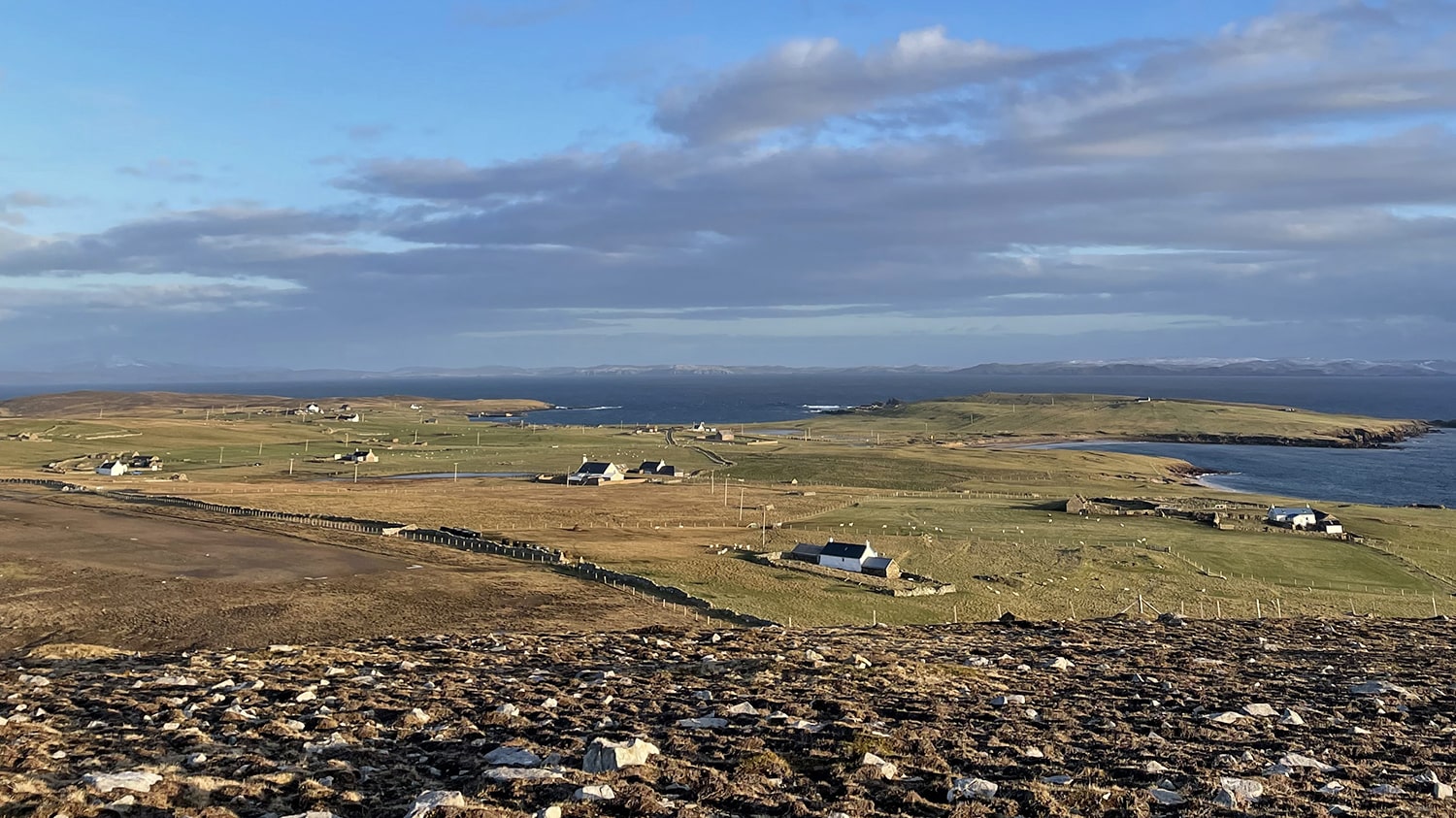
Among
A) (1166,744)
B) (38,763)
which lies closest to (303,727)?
(38,763)

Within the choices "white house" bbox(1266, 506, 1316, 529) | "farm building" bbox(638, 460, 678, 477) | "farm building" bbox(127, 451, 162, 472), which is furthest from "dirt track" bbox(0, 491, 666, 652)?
"white house" bbox(1266, 506, 1316, 529)

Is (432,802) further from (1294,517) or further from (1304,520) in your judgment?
(1294,517)

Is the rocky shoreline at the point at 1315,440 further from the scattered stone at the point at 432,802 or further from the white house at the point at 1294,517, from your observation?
the scattered stone at the point at 432,802

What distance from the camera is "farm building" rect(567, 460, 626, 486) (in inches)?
4562

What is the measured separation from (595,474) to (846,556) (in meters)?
62.8

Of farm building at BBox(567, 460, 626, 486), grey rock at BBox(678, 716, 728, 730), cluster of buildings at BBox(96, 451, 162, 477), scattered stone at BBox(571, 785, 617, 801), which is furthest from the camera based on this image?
farm building at BBox(567, 460, 626, 486)

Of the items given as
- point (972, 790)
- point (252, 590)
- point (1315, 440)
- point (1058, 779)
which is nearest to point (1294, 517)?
point (1058, 779)

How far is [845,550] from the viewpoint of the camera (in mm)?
60156

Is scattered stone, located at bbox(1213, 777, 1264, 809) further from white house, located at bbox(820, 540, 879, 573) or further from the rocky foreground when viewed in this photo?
white house, located at bbox(820, 540, 879, 573)

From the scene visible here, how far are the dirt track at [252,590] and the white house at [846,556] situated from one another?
17.4 m

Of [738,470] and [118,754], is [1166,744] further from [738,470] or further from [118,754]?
[738,470]

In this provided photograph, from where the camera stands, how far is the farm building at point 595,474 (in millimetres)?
115875

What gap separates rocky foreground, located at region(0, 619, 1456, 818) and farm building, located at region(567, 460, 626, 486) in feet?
297

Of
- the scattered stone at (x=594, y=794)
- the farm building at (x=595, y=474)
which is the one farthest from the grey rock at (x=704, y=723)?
the farm building at (x=595, y=474)
